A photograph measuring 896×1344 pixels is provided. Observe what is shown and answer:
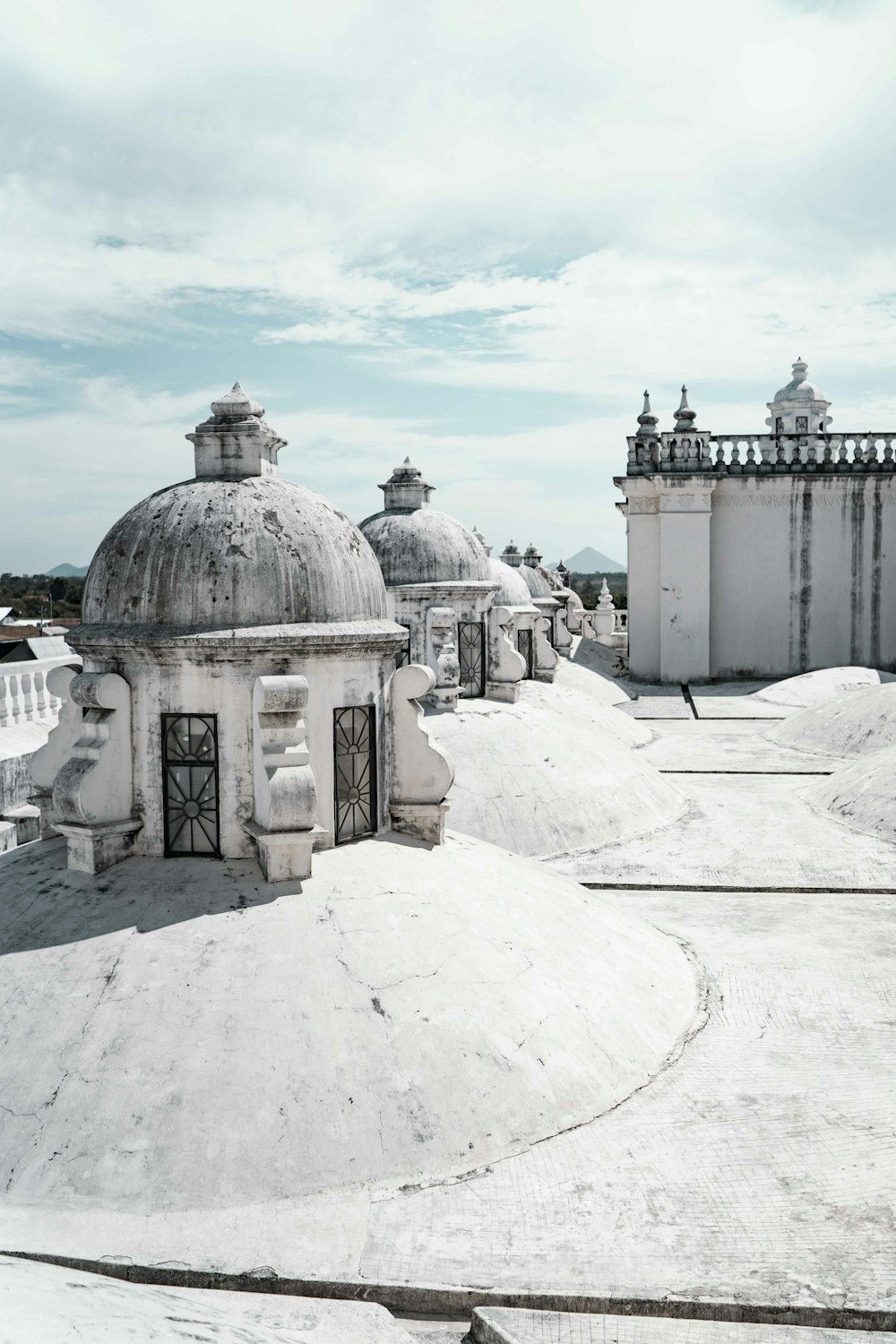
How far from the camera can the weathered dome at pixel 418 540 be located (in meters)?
19.2

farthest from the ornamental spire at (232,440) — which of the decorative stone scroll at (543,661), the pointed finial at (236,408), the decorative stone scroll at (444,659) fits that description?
the decorative stone scroll at (543,661)

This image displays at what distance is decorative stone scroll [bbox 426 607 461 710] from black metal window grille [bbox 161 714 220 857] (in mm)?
8917

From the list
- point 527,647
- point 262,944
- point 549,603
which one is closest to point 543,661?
point 527,647

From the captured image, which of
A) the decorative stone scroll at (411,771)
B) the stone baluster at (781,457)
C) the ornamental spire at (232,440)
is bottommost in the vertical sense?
the decorative stone scroll at (411,771)

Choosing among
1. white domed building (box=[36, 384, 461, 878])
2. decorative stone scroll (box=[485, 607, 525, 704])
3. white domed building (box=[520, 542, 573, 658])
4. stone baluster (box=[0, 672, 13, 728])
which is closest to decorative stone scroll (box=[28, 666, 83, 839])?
white domed building (box=[36, 384, 461, 878])

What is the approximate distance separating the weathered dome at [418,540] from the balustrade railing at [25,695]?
5.87 metres

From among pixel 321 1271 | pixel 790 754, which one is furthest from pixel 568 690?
pixel 321 1271

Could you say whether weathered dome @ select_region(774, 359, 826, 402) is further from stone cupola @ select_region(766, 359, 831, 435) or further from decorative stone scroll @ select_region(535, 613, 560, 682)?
decorative stone scroll @ select_region(535, 613, 560, 682)

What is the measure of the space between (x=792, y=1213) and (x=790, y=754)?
18564 millimetres

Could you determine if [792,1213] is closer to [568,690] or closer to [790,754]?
[568,690]

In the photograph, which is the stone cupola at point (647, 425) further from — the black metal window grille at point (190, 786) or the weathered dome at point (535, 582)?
the black metal window grille at point (190, 786)

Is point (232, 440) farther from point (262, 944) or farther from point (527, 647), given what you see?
point (527, 647)

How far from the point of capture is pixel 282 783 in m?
8.30

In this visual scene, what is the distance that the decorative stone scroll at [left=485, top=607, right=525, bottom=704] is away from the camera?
19.7m
